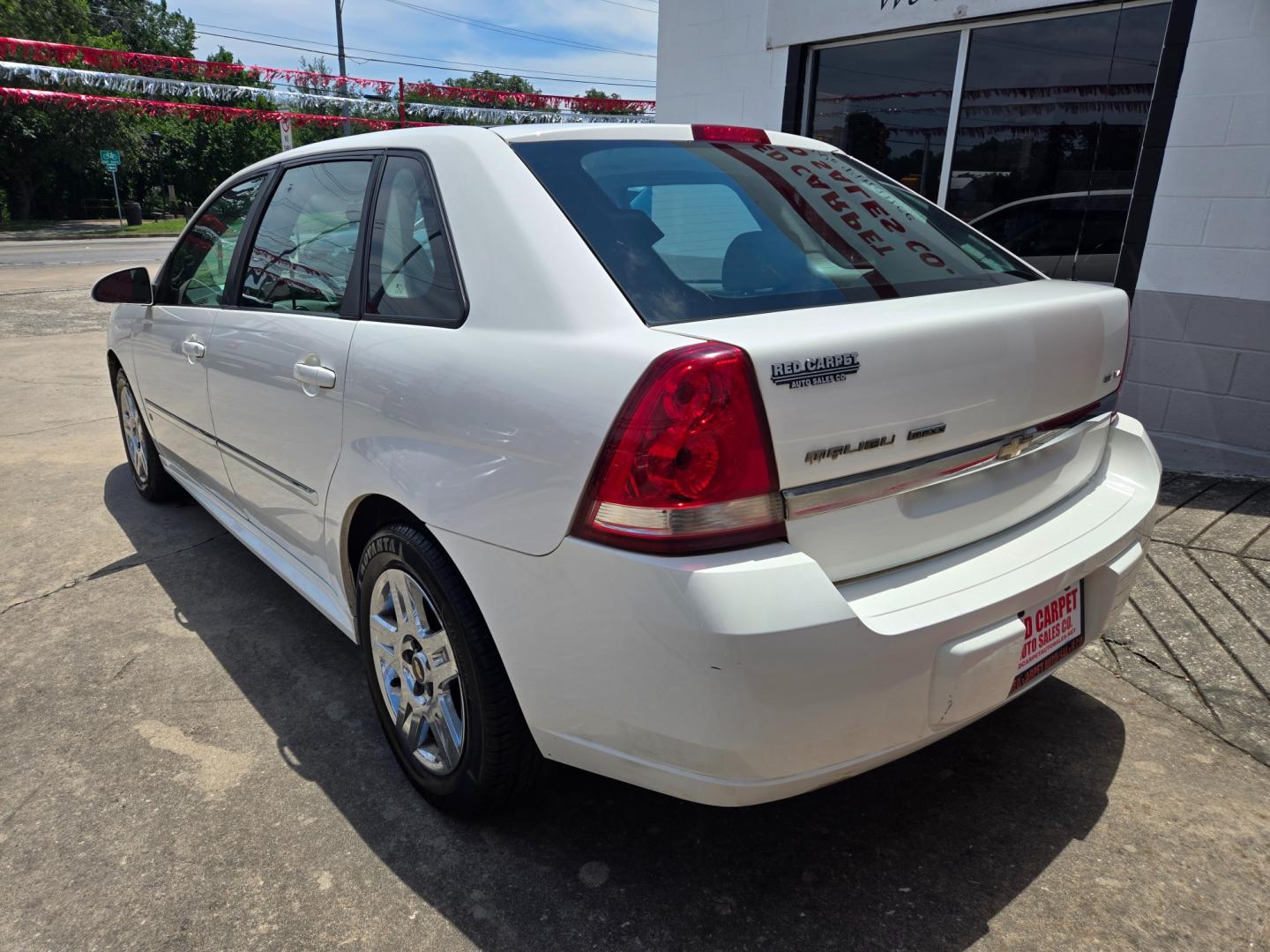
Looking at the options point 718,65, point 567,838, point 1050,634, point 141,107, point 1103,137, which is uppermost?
point 141,107

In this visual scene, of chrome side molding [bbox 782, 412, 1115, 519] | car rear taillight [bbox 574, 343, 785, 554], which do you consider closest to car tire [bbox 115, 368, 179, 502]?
car rear taillight [bbox 574, 343, 785, 554]

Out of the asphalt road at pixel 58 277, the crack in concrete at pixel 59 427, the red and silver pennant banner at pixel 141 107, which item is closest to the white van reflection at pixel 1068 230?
the crack in concrete at pixel 59 427

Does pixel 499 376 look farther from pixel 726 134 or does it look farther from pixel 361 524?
pixel 726 134

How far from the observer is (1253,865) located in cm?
209

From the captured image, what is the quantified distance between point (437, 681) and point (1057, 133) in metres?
5.25

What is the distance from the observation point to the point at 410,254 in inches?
90.0

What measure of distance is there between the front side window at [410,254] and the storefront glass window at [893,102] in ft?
15.6

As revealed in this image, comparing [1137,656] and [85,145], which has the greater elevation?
[85,145]

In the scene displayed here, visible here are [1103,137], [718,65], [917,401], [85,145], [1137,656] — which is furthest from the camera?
[85,145]

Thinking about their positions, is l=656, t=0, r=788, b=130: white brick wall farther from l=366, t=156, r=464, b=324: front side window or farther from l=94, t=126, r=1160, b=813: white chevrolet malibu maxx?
l=366, t=156, r=464, b=324: front side window

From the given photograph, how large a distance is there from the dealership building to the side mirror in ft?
15.5

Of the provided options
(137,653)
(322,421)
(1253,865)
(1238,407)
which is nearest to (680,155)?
(322,421)

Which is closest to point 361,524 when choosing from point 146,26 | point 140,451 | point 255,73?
point 140,451

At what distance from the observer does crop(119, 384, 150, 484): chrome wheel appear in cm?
452
